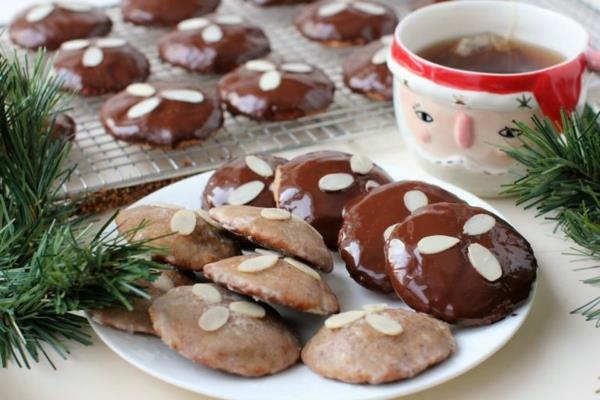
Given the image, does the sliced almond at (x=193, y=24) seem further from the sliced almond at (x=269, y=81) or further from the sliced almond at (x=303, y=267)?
the sliced almond at (x=303, y=267)

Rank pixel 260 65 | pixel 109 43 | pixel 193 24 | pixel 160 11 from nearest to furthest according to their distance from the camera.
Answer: pixel 260 65, pixel 109 43, pixel 193 24, pixel 160 11

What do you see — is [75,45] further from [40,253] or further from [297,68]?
[40,253]

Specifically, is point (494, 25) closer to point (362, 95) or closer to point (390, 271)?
point (362, 95)

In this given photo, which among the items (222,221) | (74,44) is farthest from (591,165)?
(74,44)

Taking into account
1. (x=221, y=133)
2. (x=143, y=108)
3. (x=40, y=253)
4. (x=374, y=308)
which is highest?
(x=40, y=253)

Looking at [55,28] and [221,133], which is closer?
[221,133]

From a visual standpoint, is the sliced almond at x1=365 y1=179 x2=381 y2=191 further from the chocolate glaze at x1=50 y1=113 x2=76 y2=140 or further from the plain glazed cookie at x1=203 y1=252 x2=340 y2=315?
the chocolate glaze at x1=50 y1=113 x2=76 y2=140

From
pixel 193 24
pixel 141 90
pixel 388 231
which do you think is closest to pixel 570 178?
pixel 388 231
